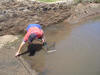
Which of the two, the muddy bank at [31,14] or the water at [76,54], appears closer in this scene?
the water at [76,54]

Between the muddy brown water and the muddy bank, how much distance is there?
2.02 ft

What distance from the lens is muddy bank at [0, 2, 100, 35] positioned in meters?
5.58

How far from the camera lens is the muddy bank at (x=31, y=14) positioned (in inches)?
220

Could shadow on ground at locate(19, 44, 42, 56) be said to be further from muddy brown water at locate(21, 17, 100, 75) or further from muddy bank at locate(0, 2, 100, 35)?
muddy bank at locate(0, 2, 100, 35)

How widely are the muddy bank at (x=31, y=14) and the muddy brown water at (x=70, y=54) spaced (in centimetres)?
62

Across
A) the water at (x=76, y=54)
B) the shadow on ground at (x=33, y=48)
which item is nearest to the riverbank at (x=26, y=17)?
the shadow on ground at (x=33, y=48)

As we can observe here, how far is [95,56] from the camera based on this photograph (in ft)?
15.3

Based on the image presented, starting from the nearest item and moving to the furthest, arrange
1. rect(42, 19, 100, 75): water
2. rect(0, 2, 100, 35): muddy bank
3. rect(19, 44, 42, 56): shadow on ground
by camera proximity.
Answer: rect(42, 19, 100, 75): water, rect(19, 44, 42, 56): shadow on ground, rect(0, 2, 100, 35): muddy bank

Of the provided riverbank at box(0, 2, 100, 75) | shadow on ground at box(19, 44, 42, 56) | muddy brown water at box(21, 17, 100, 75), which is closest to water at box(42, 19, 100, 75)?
muddy brown water at box(21, 17, 100, 75)

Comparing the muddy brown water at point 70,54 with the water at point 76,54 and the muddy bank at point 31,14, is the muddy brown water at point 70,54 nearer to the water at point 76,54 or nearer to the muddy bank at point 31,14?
the water at point 76,54

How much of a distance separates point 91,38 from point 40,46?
2031 millimetres

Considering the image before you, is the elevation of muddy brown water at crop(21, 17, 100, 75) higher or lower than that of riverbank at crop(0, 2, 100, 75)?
lower

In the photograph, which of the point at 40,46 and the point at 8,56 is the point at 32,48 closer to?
the point at 40,46

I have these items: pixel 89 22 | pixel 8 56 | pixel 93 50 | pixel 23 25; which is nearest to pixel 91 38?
pixel 93 50
